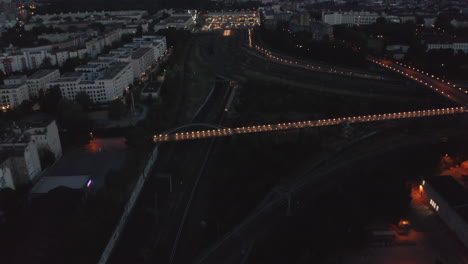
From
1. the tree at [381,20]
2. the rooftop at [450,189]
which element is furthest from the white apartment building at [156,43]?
the rooftop at [450,189]

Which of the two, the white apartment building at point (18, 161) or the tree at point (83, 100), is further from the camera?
the tree at point (83, 100)

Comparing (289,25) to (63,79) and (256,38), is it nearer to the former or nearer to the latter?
(256,38)

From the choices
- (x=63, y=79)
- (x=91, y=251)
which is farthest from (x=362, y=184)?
(x=63, y=79)

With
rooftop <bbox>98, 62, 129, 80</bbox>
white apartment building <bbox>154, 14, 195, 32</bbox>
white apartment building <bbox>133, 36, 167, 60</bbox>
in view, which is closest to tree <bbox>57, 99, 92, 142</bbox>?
rooftop <bbox>98, 62, 129, 80</bbox>

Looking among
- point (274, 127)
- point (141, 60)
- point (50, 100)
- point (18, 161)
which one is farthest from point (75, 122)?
point (141, 60)

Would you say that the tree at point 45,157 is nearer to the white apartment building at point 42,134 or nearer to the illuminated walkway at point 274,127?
the white apartment building at point 42,134

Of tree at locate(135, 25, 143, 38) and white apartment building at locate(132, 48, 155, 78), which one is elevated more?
tree at locate(135, 25, 143, 38)

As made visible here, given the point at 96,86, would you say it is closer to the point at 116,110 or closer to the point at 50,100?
the point at 50,100

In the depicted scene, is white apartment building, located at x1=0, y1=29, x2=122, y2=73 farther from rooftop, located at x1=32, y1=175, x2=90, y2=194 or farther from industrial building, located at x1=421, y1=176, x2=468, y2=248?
industrial building, located at x1=421, y1=176, x2=468, y2=248
